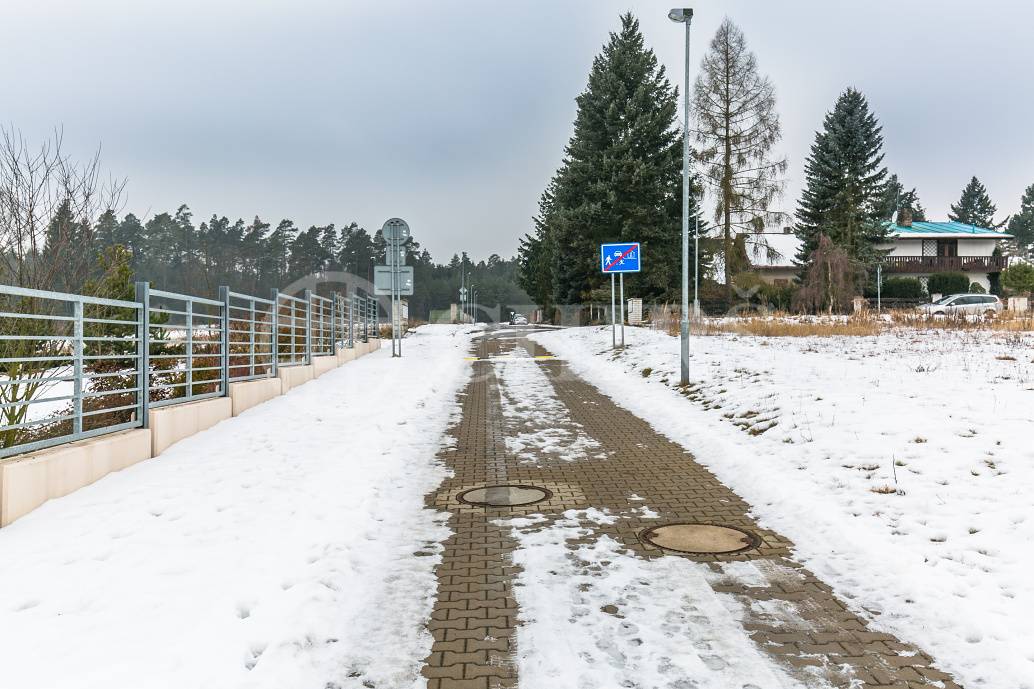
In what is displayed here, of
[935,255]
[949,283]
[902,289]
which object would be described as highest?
[935,255]

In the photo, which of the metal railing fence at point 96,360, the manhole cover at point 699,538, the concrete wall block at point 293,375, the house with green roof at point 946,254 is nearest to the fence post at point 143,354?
the metal railing fence at point 96,360

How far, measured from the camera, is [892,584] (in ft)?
13.9

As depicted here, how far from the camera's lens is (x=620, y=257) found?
1967 centimetres

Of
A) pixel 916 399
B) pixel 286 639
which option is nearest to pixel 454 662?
pixel 286 639

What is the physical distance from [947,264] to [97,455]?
228ft

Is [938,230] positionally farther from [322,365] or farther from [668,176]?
[322,365]

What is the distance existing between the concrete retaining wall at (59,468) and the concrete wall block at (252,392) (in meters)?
3.28

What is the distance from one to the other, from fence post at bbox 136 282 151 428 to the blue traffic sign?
13.7m

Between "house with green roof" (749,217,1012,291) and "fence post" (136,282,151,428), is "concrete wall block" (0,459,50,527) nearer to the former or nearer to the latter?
"fence post" (136,282,151,428)

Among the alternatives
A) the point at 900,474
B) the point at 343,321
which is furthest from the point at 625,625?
the point at 343,321

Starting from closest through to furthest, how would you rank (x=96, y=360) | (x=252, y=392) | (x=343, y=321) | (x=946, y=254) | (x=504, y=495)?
(x=504, y=495) → (x=96, y=360) → (x=252, y=392) → (x=343, y=321) → (x=946, y=254)

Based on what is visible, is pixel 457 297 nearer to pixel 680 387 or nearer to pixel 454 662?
pixel 680 387

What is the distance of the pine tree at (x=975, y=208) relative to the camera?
11831 centimetres

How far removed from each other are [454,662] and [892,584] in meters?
2.85
